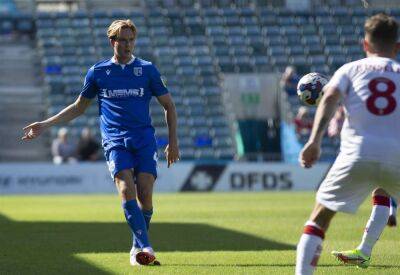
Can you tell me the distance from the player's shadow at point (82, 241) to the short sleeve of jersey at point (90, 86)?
65.4 inches

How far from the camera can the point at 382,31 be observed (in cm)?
770

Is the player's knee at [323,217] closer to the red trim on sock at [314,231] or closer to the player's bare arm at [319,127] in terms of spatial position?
the red trim on sock at [314,231]

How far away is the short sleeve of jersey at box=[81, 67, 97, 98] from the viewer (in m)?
11.0

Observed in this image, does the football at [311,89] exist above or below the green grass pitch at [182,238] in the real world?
above

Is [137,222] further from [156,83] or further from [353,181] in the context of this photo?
[353,181]

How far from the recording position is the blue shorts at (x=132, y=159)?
1070cm

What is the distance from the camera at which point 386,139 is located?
7.69 m

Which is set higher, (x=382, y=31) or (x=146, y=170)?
(x=382, y=31)

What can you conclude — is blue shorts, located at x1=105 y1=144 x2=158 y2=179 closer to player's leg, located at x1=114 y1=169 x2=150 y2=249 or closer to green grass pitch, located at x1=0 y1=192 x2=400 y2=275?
player's leg, located at x1=114 y1=169 x2=150 y2=249

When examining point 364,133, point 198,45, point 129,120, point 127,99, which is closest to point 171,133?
point 129,120

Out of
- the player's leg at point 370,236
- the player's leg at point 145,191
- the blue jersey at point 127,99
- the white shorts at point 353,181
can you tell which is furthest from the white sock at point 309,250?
the blue jersey at point 127,99

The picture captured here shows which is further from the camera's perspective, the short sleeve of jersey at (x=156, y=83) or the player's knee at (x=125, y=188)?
the short sleeve of jersey at (x=156, y=83)

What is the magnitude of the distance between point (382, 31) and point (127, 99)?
3.75 meters

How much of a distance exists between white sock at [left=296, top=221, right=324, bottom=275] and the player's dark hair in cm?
135
